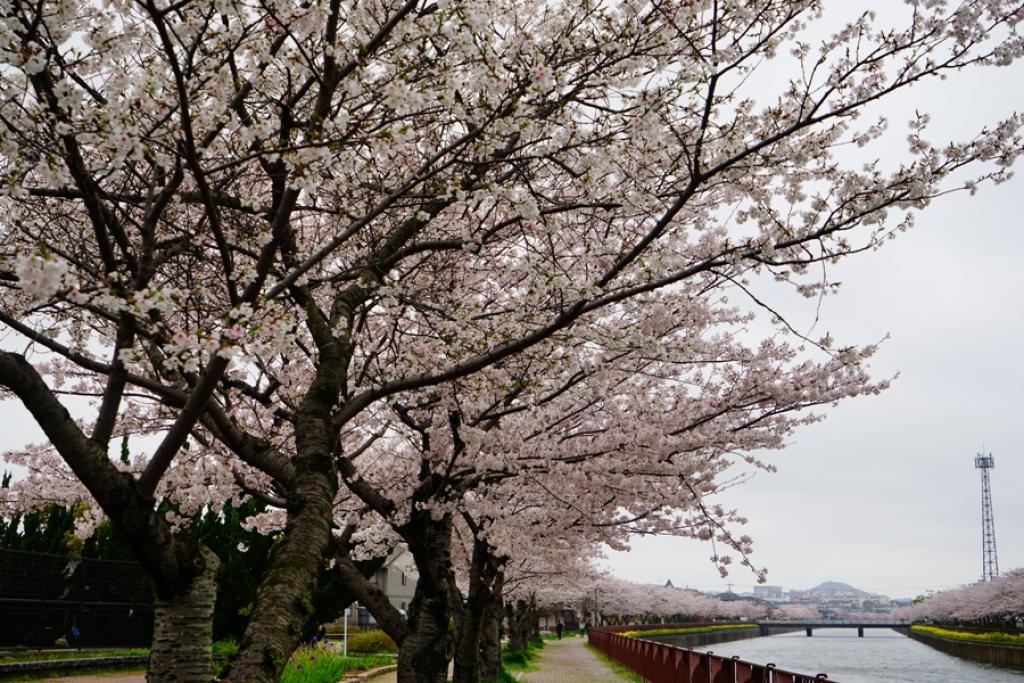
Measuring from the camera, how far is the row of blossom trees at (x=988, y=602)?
62250mm

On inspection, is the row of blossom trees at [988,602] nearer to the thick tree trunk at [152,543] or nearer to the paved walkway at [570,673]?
the paved walkway at [570,673]

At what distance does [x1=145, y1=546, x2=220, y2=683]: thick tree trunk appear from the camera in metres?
4.90

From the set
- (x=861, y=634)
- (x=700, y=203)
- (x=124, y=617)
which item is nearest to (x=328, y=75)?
(x=700, y=203)

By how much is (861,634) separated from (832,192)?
13681 cm

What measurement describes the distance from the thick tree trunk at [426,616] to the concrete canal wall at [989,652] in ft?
126

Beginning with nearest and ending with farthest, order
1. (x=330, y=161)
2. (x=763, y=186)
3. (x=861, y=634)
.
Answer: (x=330, y=161)
(x=763, y=186)
(x=861, y=634)

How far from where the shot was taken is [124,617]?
60.0 ft

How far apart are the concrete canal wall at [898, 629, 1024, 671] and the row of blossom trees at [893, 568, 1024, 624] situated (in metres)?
8.87

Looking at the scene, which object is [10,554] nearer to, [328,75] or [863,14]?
[328,75]

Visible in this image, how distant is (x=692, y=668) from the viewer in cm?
1251

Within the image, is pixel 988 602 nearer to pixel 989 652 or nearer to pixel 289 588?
pixel 989 652

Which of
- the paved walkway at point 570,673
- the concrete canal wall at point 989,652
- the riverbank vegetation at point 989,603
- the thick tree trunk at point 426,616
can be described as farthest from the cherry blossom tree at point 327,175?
the riverbank vegetation at point 989,603

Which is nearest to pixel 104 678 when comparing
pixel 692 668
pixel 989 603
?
pixel 692 668

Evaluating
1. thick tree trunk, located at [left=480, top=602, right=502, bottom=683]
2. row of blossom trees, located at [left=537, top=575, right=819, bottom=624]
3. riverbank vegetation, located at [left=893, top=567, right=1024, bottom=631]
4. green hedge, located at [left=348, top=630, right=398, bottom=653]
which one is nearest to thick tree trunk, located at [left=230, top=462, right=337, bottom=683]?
thick tree trunk, located at [left=480, top=602, right=502, bottom=683]
